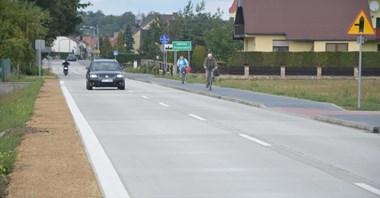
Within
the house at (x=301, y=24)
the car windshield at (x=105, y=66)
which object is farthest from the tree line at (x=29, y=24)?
the house at (x=301, y=24)

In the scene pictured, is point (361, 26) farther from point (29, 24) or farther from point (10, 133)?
point (29, 24)

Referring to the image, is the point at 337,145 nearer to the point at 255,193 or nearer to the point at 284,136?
the point at 284,136

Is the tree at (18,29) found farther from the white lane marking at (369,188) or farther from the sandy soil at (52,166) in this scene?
the white lane marking at (369,188)

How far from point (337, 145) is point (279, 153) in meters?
2.10

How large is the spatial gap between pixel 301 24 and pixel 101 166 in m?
62.7

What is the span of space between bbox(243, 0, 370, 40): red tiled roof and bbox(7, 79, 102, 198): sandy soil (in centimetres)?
5546

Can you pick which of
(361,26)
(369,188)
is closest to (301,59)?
(361,26)

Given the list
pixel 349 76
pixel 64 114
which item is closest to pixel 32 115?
pixel 64 114

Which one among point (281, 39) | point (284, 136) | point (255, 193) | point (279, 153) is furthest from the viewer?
point (281, 39)

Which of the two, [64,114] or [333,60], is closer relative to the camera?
[64,114]

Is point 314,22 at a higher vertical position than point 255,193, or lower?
higher

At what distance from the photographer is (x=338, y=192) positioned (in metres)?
9.42

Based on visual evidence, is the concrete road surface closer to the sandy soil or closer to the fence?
the sandy soil

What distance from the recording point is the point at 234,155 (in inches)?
508
